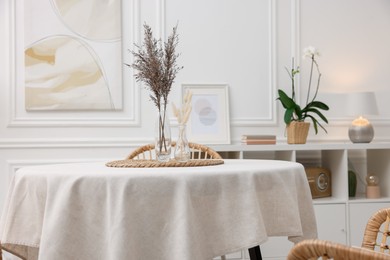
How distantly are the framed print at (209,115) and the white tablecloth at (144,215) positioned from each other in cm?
210

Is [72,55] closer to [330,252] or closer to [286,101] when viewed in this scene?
[286,101]

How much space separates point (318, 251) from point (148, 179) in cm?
77

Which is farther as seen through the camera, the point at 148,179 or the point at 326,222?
the point at 326,222

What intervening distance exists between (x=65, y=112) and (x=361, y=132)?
2050mm

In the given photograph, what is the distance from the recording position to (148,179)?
1.67m

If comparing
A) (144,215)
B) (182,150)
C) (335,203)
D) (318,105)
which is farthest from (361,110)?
(144,215)

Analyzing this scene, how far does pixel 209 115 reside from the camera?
3.94m

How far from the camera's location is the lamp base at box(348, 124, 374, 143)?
12.8ft

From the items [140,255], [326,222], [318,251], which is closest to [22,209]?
[140,255]

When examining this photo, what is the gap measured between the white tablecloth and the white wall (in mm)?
2065

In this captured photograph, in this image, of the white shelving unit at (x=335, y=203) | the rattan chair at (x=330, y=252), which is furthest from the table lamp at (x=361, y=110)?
the rattan chair at (x=330, y=252)

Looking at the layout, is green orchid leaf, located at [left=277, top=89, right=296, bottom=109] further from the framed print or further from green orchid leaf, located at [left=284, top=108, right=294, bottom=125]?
the framed print

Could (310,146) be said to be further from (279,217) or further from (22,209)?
(22,209)

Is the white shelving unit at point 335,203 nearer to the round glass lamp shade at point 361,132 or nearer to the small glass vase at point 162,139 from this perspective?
the round glass lamp shade at point 361,132
